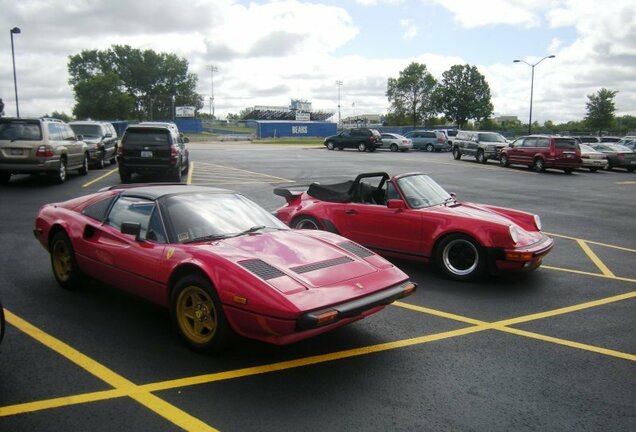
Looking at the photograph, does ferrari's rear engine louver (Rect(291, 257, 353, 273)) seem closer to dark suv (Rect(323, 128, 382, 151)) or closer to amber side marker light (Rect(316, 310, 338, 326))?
amber side marker light (Rect(316, 310, 338, 326))

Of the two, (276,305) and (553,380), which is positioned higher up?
(276,305)

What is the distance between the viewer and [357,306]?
3.79m

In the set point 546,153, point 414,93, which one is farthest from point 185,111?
point 546,153

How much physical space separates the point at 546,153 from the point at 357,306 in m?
22.6

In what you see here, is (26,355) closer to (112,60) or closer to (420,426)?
(420,426)

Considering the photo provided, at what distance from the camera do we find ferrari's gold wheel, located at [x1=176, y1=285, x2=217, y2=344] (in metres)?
4.02

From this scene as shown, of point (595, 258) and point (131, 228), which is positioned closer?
point (131, 228)

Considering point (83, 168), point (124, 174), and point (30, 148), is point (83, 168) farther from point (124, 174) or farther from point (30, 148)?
point (30, 148)

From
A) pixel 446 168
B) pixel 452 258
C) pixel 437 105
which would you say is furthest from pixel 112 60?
pixel 452 258

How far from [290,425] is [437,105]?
89.9 m

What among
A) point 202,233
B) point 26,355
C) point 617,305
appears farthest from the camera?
point 617,305

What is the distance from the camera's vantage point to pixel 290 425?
3113 millimetres

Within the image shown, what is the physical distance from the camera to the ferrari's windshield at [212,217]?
4.55m

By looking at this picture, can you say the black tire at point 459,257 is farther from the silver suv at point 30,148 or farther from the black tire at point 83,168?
the black tire at point 83,168
